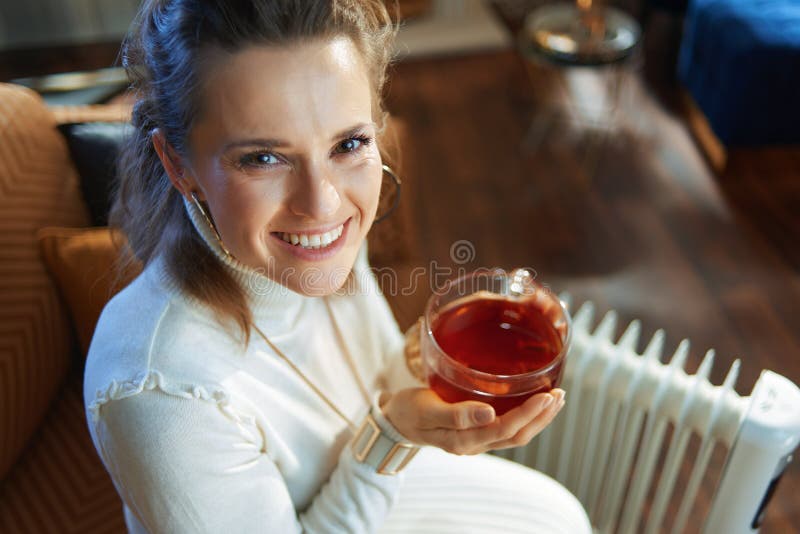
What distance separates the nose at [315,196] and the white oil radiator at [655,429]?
666 millimetres

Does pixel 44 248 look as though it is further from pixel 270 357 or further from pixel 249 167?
pixel 249 167

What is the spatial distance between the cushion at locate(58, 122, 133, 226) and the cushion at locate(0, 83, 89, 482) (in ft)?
0.13

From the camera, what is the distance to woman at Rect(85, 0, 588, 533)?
0.74 metres

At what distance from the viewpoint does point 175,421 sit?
85cm

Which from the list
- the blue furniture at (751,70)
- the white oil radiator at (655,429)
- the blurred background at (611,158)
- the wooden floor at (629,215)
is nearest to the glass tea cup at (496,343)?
the white oil radiator at (655,429)

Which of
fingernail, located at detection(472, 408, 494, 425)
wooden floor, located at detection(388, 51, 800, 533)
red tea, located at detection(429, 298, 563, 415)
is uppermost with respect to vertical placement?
red tea, located at detection(429, 298, 563, 415)

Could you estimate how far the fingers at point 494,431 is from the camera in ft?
2.60

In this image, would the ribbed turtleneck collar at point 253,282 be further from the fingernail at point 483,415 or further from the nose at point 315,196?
the fingernail at point 483,415

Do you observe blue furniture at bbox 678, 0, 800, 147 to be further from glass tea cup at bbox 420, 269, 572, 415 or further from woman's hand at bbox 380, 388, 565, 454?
woman's hand at bbox 380, 388, 565, 454

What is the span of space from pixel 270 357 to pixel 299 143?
0.38 metres

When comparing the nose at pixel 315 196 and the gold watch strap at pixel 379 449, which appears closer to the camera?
the nose at pixel 315 196

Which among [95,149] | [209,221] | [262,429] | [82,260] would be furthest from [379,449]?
[95,149]

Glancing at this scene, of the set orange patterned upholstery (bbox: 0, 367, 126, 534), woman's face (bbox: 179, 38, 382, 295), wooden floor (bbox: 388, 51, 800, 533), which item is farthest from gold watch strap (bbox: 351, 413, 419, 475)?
wooden floor (bbox: 388, 51, 800, 533)

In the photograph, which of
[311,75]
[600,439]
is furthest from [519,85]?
[311,75]
